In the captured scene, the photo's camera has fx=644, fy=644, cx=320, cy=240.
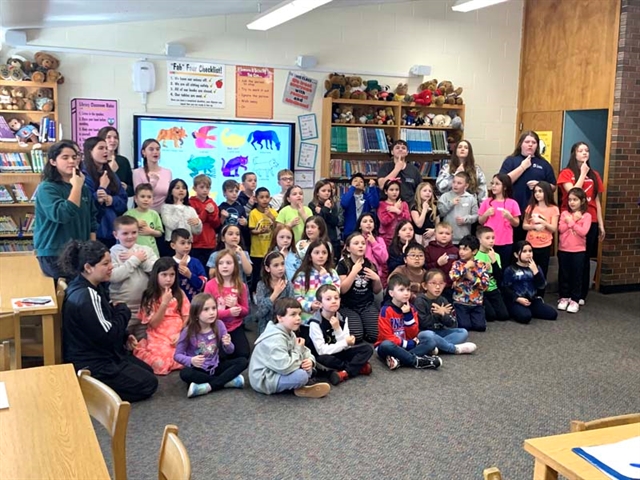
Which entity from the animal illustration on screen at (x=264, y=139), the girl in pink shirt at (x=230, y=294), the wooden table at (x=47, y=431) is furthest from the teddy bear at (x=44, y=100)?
the wooden table at (x=47, y=431)

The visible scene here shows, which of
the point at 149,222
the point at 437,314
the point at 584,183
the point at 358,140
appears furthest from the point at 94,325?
the point at 584,183

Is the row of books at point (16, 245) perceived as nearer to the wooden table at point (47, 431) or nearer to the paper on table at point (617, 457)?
the wooden table at point (47, 431)

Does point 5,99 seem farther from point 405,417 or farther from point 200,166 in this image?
point 405,417

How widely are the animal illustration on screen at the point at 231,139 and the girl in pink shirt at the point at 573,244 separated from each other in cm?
324

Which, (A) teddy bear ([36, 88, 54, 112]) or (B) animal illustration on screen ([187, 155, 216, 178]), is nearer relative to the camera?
(A) teddy bear ([36, 88, 54, 112])

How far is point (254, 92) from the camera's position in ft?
21.7

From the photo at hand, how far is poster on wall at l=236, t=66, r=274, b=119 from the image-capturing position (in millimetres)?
6555

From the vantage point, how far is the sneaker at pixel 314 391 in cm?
382

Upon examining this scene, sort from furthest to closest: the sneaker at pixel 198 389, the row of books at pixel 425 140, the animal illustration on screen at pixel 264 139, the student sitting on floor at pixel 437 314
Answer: the row of books at pixel 425 140 < the animal illustration on screen at pixel 264 139 < the student sitting on floor at pixel 437 314 < the sneaker at pixel 198 389

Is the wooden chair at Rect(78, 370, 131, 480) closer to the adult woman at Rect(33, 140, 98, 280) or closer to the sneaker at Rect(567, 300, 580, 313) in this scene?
the adult woman at Rect(33, 140, 98, 280)

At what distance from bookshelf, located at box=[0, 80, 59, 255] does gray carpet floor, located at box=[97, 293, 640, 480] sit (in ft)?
8.12

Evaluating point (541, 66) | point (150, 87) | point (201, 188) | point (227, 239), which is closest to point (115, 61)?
point (150, 87)

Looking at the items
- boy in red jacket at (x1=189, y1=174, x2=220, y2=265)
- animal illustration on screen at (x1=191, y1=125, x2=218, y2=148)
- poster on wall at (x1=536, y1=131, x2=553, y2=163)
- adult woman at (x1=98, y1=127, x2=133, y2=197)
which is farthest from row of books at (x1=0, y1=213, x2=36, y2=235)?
poster on wall at (x1=536, y1=131, x2=553, y2=163)

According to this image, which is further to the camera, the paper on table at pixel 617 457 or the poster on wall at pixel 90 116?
the poster on wall at pixel 90 116
